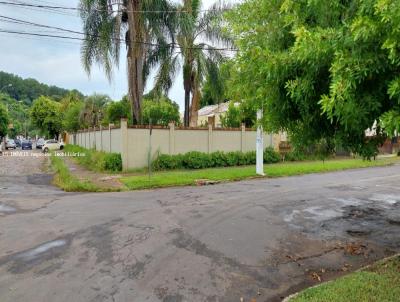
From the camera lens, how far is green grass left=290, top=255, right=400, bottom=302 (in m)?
4.19

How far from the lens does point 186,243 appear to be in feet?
21.5

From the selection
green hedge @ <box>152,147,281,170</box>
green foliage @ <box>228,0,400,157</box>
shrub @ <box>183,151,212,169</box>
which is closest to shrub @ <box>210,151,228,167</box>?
green hedge @ <box>152,147,281,170</box>

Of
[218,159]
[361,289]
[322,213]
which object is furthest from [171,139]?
[361,289]

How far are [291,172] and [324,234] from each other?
438 inches

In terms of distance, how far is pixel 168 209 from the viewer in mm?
9594

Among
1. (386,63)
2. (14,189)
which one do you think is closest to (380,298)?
(386,63)

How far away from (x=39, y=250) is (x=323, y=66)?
A: 17.7 feet

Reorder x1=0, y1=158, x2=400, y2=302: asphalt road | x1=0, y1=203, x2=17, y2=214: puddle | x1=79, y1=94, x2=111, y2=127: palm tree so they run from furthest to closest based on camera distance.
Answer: x1=79, y1=94, x2=111, y2=127: palm tree < x1=0, y1=203, x2=17, y2=214: puddle < x1=0, y1=158, x2=400, y2=302: asphalt road

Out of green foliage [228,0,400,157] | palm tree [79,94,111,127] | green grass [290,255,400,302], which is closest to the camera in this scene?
green foliage [228,0,400,157]

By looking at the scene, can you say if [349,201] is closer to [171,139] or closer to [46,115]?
[171,139]

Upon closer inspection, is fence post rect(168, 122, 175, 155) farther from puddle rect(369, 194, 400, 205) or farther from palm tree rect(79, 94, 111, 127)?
palm tree rect(79, 94, 111, 127)

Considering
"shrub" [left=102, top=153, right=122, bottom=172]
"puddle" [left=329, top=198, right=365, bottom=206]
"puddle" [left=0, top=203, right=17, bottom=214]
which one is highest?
"shrub" [left=102, top=153, right=122, bottom=172]

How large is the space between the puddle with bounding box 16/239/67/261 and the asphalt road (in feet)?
0.06

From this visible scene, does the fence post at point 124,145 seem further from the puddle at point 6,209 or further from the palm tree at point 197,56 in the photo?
the puddle at point 6,209
